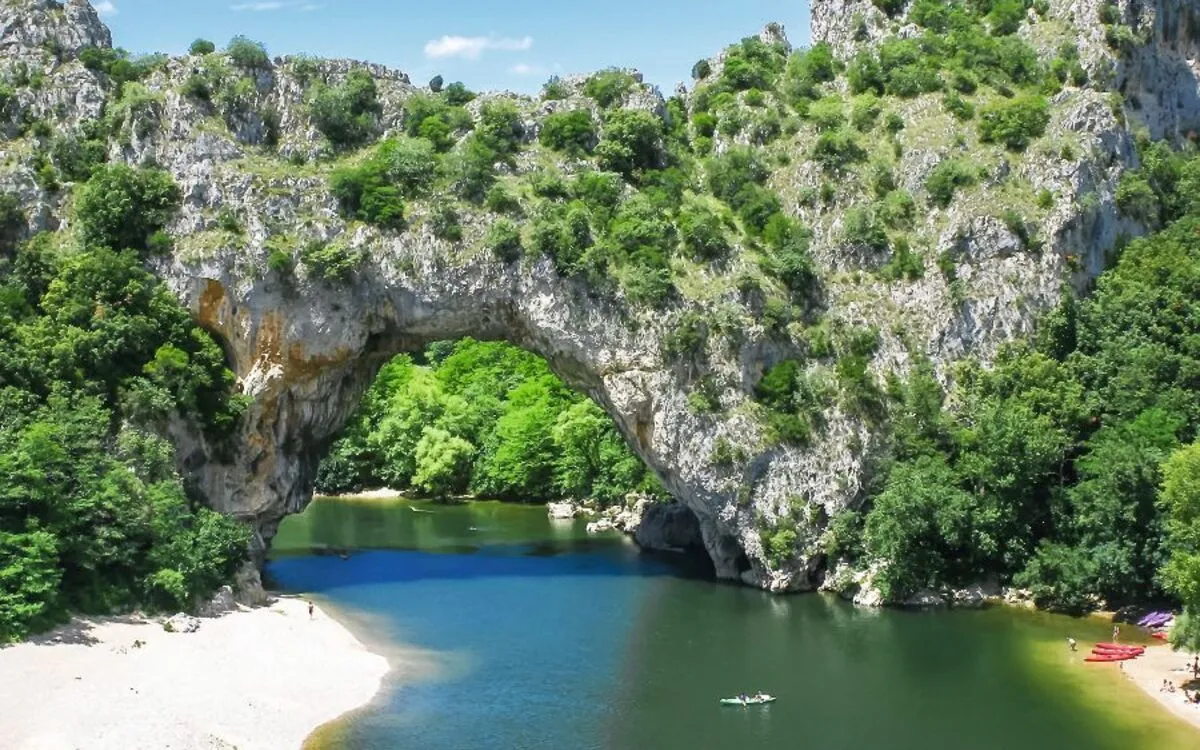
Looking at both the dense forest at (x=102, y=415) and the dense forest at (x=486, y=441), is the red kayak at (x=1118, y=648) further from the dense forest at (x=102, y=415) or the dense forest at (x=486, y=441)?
the dense forest at (x=486, y=441)

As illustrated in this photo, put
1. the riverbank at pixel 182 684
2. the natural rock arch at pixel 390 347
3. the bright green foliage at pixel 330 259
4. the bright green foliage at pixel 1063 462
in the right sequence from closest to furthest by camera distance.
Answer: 1. the riverbank at pixel 182 684
2. the bright green foliage at pixel 1063 462
3. the natural rock arch at pixel 390 347
4. the bright green foliage at pixel 330 259

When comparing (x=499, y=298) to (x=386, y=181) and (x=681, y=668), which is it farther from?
(x=681, y=668)

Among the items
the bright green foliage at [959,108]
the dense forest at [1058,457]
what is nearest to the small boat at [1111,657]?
the dense forest at [1058,457]

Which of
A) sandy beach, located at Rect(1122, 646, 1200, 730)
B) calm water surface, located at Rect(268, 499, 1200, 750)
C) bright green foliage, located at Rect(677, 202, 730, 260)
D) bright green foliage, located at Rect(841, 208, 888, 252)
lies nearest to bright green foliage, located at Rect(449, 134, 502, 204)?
bright green foliage, located at Rect(677, 202, 730, 260)

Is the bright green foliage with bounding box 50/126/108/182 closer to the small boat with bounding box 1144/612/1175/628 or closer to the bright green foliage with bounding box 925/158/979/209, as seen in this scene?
the bright green foliage with bounding box 925/158/979/209

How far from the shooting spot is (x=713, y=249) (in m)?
62.8

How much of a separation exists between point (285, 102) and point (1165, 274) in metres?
47.7

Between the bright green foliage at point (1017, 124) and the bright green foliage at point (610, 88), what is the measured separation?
21066 millimetres

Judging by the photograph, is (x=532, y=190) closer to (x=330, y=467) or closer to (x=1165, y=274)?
(x=1165, y=274)

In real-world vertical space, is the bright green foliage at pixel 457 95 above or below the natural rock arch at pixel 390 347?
above

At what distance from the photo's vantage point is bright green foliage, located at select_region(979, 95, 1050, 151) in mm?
66312

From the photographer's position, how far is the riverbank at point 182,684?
3500 cm

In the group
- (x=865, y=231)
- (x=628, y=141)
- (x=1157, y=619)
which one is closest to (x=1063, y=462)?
(x=1157, y=619)

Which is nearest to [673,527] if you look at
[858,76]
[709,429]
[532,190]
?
[709,429]
